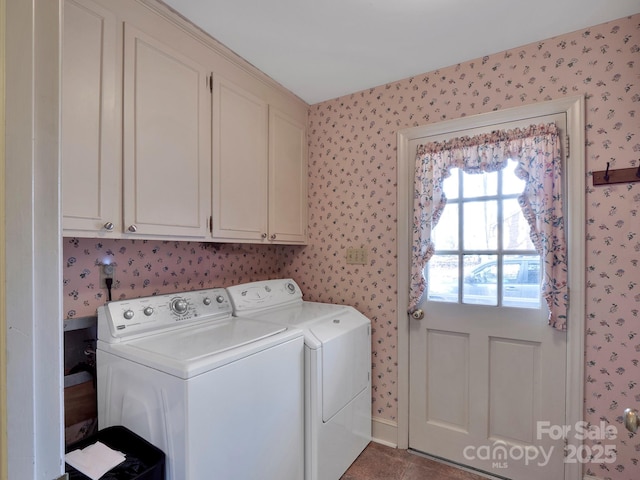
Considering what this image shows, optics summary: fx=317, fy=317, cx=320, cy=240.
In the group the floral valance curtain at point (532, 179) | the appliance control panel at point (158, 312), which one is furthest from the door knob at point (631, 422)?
the appliance control panel at point (158, 312)

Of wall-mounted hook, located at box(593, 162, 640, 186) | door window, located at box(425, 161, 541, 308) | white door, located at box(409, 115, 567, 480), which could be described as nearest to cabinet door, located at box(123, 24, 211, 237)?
white door, located at box(409, 115, 567, 480)

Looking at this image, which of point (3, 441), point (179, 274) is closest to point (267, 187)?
point (179, 274)

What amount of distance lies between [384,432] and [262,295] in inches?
49.2

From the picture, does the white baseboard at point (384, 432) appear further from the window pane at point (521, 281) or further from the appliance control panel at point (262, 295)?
the window pane at point (521, 281)

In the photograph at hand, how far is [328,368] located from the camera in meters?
1.67

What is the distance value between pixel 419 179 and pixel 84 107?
68.4 inches

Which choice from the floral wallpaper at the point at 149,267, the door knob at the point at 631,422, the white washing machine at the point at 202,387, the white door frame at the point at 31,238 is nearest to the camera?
the white door frame at the point at 31,238

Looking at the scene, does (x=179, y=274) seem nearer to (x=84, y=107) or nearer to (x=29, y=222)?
(x=84, y=107)

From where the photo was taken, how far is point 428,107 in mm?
2039

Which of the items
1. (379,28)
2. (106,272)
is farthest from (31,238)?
(379,28)

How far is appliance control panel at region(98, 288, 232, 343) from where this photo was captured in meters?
1.36

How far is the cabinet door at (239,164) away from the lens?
69.0 inches

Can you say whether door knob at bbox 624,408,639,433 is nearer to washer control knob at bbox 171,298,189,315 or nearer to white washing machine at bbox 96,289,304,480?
white washing machine at bbox 96,289,304,480

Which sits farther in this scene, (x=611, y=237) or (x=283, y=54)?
(x=283, y=54)
